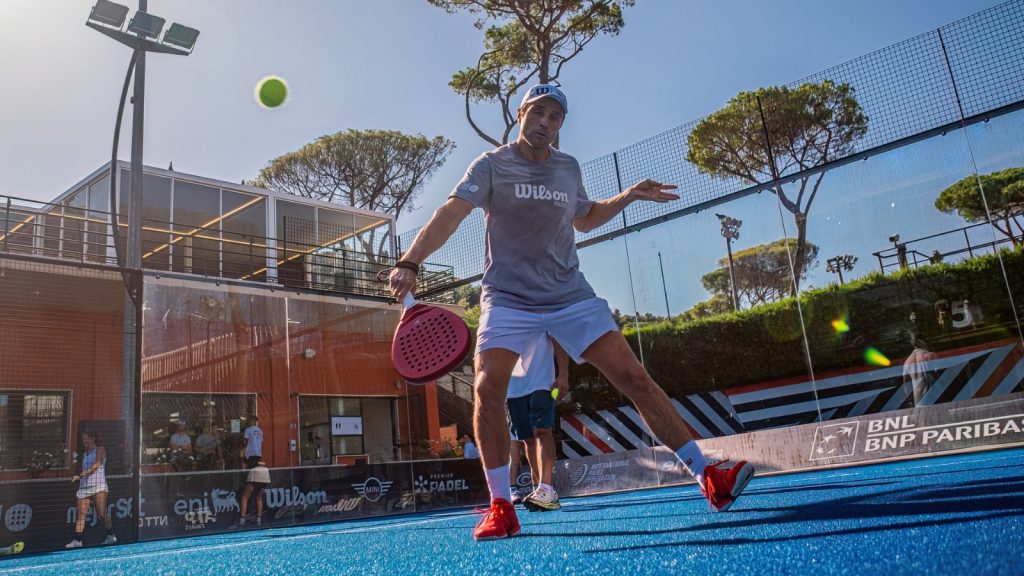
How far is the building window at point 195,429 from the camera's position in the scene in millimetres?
10164

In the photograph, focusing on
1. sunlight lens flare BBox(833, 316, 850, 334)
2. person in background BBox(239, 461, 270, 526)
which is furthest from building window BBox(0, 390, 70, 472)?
sunlight lens flare BBox(833, 316, 850, 334)

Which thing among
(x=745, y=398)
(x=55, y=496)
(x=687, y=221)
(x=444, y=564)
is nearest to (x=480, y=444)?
(x=444, y=564)

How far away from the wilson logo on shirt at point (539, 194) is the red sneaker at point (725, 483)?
1.23 meters

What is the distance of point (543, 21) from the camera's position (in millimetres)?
17453

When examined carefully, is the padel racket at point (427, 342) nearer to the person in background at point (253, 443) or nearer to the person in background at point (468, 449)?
the person in background at point (253, 443)

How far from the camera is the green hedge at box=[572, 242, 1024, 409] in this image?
374 inches

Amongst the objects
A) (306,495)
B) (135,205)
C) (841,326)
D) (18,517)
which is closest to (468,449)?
(306,495)

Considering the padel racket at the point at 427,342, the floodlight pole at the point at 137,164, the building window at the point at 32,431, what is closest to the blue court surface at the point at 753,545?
the padel racket at the point at 427,342

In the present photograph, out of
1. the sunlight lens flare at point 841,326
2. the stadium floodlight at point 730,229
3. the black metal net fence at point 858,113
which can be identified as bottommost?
the sunlight lens flare at point 841,326

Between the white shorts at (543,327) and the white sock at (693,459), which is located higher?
the white shorts at (543,327)

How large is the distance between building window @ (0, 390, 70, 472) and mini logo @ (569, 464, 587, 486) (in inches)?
233

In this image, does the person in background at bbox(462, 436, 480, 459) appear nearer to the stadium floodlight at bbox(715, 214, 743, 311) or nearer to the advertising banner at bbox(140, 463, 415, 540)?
the advertising banner at bbox(140, 463, 415, 540)

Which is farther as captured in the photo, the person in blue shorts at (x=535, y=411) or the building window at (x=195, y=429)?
the building window at (x=195, y=429)

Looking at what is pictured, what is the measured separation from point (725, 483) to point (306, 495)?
917cm
